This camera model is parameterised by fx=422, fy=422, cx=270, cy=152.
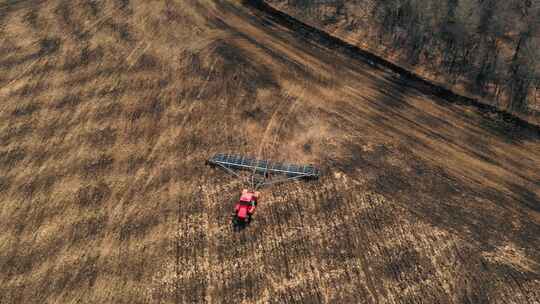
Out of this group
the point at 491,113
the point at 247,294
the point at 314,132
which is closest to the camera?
the point at 247,294

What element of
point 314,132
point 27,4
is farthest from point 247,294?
point 27,4

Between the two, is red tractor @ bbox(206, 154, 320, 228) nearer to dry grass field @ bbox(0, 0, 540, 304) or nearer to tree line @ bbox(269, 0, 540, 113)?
dry grass field @ bbox(0, 0, 540, 304)

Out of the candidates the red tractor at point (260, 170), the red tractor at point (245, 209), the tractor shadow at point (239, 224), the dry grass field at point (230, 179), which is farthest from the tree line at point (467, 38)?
the tractor shadow at point (239, 224)

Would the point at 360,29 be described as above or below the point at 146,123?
above

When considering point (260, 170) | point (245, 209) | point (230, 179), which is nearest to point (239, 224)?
point (245, 209)

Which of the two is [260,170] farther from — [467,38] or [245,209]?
[467,38]

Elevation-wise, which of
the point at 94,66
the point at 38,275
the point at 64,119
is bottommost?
the point at 38,275

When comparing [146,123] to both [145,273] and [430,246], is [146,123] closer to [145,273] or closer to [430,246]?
[145,273]

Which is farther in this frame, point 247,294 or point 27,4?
point 27,4
